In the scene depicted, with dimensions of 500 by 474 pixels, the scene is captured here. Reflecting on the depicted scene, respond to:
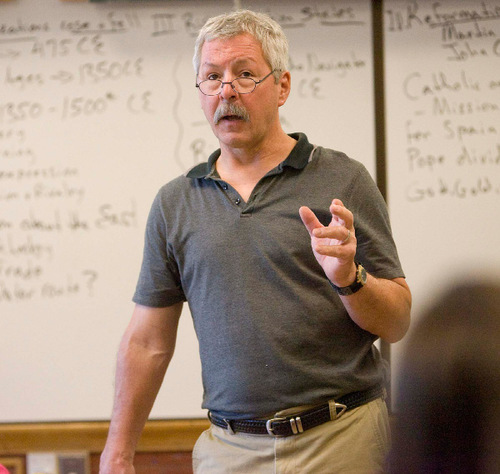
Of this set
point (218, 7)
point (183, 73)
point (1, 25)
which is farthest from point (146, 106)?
point (1, 25)

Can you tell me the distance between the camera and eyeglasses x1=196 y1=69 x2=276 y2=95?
1653 millimetres

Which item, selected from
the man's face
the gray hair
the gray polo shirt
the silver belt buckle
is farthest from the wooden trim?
the gray hair

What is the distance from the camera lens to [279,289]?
1.60 meters

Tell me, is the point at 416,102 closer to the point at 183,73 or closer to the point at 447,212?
the point at 447,212

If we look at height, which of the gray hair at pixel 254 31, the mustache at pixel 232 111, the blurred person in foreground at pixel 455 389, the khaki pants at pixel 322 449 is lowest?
the khaki pants at pixel 322 449

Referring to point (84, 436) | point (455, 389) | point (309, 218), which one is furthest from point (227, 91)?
point (84, 436)

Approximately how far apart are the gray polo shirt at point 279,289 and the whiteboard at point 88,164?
846mm

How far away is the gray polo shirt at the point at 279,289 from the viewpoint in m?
1.59

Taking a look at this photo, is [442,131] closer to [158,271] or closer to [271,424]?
[158,271]

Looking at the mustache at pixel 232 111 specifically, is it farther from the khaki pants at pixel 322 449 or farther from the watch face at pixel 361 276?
the khaki pants at pixel 322 449

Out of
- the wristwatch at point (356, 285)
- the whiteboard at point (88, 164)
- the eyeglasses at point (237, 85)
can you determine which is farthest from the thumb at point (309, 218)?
the whiteboard at point (88, 164)

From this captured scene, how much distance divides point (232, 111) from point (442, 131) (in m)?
1.10

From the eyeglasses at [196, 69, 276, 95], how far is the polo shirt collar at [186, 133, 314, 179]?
7.0 inches

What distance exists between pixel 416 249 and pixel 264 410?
3.62 feet
